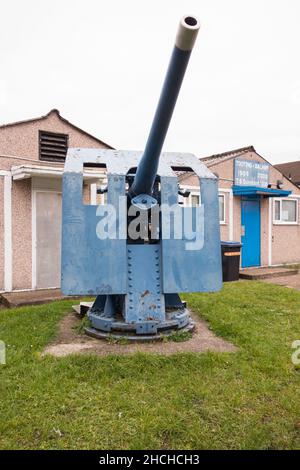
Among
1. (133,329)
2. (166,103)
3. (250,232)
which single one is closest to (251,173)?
(250,232)

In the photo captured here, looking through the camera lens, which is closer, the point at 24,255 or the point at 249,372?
the point at 249,372

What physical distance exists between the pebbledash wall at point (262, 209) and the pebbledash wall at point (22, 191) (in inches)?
163

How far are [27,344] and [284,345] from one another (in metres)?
3.03

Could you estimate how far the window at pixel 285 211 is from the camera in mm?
13750

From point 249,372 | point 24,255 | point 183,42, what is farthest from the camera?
point 24,255

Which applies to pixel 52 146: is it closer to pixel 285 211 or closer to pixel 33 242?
pixel 33 242

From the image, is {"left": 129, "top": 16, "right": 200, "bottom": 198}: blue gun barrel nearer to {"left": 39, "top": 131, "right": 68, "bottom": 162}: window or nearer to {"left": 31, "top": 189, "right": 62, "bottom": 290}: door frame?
{"left": 31, "top": 189, "right": 62, "bottom": 290}: door frame

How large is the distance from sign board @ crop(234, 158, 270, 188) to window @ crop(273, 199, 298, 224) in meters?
1.05

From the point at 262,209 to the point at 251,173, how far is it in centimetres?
128

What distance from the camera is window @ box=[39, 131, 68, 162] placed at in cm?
838

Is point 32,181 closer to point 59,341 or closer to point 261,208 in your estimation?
point 59,341

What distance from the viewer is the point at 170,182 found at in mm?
4949

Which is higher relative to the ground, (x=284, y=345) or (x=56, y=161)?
(x=56, y=161)

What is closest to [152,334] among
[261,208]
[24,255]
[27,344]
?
[27,344]
